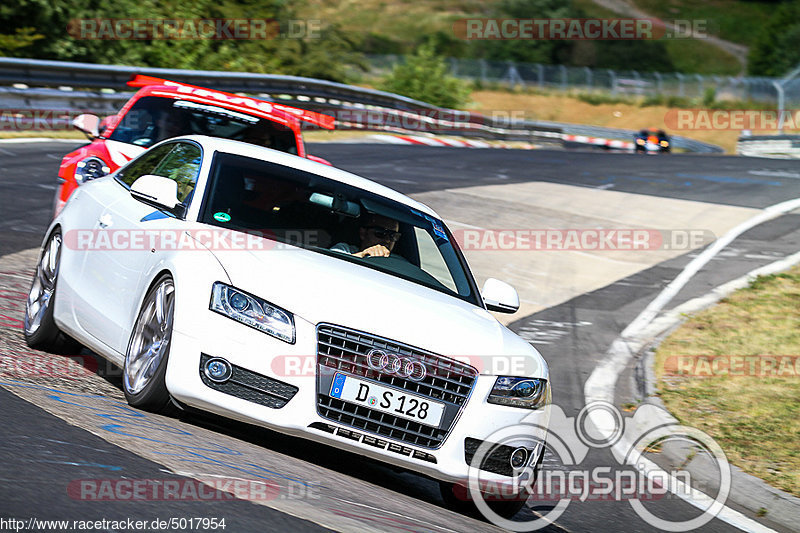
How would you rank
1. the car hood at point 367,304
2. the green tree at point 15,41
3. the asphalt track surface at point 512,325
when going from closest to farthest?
1. the asphalt track surface at point 512,325
2. the car hood at point 367,304
3. the green tree at point 15,41

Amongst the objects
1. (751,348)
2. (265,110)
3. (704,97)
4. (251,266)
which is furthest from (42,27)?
(704,97)

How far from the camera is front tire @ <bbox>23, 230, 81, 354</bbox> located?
7.11 meters

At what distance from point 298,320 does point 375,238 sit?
1.52 meters

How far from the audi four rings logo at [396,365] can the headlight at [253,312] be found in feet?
1.34

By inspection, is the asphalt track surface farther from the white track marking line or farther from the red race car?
the red race car

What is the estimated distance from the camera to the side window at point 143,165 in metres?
7.34

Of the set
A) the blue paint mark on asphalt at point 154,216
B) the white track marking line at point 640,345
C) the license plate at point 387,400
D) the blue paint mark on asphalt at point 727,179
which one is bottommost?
the blue paint mark on asphalt at point 727,179

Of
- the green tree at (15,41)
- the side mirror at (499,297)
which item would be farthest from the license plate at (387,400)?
the green tree at (15,41)

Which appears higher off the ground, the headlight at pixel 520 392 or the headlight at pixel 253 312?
the headlight at pixel 253 312

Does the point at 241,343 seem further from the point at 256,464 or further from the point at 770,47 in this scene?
the point at 770,47

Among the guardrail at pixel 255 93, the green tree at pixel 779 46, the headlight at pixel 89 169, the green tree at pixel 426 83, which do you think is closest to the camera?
the headlight at pixel 89 169

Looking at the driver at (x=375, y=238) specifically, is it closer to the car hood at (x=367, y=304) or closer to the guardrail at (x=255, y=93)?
the car hood at (x=367, y=304)

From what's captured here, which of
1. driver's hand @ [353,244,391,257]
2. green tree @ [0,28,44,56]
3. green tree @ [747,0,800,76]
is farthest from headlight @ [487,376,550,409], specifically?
green tree @ [747,0,800,76]

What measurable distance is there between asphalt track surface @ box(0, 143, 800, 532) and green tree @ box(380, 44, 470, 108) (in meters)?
Answer: 19.4
